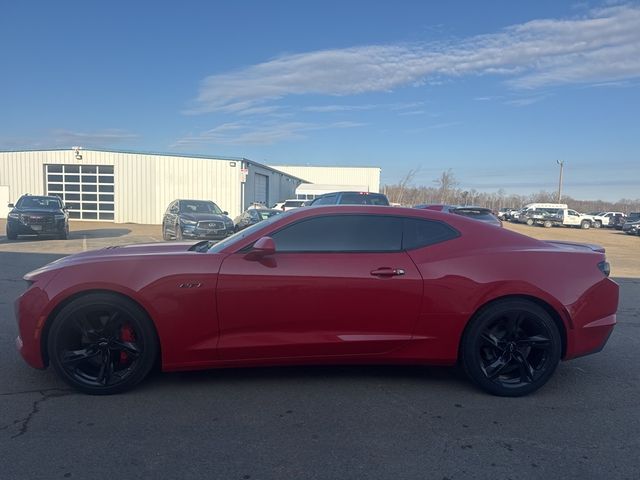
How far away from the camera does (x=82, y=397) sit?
3830 mm

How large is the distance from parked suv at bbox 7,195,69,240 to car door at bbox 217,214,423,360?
1574cm

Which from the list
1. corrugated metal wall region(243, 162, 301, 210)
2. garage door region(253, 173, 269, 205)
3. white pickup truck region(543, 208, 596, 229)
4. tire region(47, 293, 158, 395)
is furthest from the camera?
white pickup truck region(543, 208, 596, 229)

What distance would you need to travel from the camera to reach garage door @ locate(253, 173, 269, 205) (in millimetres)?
33950

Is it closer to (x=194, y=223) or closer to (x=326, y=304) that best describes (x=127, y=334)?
(x=326, y=304)

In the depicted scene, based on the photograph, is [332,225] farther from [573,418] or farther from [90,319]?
[573,418]

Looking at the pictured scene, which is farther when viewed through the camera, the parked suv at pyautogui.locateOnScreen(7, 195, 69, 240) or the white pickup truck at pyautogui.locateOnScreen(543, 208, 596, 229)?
the white pickup truck at pyautogui.locateOnScreen(543, 208, 596, 229)

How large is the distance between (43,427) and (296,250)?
2.16 m

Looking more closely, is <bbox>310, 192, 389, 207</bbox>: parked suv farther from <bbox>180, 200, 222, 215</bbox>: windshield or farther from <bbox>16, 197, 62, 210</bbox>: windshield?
<bbox>16, 197, 62, 210</bbox>: windshield

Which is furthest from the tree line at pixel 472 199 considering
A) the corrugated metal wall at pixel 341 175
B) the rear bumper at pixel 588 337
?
the rear bumper at pixel 588 337

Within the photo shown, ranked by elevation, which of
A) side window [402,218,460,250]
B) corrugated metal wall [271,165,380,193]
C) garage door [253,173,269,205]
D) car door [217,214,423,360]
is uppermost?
corrugated metal wall [271,165,380,193]

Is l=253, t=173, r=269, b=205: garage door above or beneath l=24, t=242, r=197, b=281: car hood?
above

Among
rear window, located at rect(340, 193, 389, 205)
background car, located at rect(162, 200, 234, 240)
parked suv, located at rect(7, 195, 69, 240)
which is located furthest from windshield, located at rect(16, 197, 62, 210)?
rear window, located at rect(340, 193, 389, 205)

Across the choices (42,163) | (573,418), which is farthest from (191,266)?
(42,163)

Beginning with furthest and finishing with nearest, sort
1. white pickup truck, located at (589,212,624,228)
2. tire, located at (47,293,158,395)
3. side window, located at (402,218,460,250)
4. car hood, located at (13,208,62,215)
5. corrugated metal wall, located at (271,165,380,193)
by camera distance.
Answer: corrugated metal wall, located at (271,165,380,193)
white pickup truck, located at (589,212,624,228)
car hood, located at (13,208,62,215)
side window, located at (402,218,460,250)
tire, located at (47,293,158,395)
